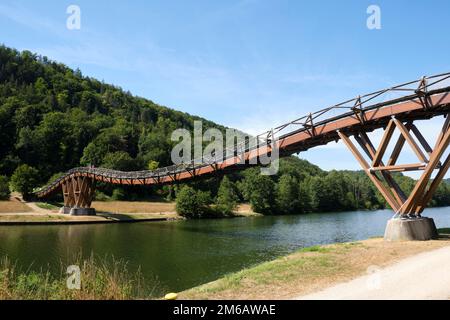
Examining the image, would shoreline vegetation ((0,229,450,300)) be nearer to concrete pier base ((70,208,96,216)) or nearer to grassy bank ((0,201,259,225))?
grassy bank ((0,201,259,225))

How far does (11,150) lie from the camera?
9462 centimetres

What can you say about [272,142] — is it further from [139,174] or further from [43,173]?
[43,173]

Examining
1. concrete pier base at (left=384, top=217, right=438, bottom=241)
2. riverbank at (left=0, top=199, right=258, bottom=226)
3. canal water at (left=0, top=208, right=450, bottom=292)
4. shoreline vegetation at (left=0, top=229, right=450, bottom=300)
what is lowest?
canal water at (left=0, top=208, right=450, bottom=292)

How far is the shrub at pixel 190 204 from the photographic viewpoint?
6644 cm

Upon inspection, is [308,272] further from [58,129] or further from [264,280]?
[58,129]

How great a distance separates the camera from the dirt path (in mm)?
7801

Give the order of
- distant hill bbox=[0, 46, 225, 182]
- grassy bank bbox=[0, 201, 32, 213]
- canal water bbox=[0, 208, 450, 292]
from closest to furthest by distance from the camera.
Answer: canal water bbox=[0, 208, 450, 292], grassy bank bbox=[0, 201, 32, 213], distant hill bbox=[0, 46, 225, 182]

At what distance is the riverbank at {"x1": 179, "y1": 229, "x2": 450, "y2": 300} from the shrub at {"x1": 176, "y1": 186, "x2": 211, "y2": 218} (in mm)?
52414

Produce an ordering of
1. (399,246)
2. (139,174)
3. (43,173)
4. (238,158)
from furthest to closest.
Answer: (43,173), (139,174), (238,158), (399,246)

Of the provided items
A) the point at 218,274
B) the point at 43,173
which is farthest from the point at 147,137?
the point at 218,274

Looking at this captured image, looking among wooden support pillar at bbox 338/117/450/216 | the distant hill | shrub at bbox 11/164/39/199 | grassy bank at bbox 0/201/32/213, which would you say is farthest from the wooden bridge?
the distant hill

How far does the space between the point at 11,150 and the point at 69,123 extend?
19360 mm

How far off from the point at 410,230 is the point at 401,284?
8411 mm

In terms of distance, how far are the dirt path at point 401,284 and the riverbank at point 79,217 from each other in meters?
46.0
